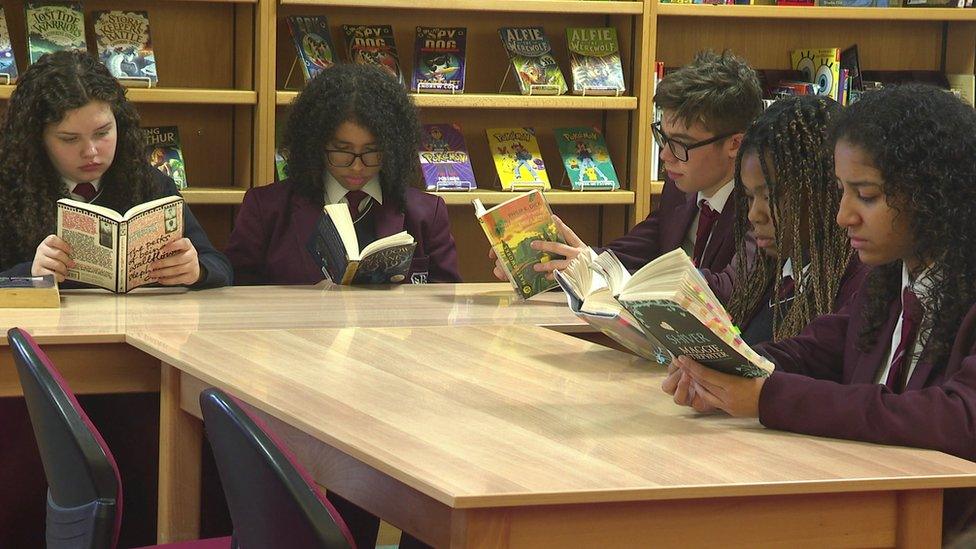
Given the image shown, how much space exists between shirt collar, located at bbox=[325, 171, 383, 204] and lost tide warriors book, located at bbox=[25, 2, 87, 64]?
3.19 ft

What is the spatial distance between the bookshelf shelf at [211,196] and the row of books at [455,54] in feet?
1.53

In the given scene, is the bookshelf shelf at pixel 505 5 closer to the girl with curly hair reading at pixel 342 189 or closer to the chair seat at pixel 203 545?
the girl with curly hair reading at pixel 342 189

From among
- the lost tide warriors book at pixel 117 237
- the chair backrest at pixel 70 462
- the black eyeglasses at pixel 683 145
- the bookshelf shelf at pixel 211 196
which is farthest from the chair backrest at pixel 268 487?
the bookshelf shelf at pixel 211 196

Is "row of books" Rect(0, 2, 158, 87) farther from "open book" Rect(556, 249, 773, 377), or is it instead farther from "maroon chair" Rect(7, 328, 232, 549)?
"open book" Rect(556, 249, 773, 377)

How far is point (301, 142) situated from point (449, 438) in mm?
2143

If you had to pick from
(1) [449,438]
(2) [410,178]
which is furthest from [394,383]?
(2) [410,178]

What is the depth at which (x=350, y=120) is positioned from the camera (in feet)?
12.3

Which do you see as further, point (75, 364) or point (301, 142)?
point (301, 142)

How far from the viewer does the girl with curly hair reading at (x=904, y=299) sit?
6.23 ft

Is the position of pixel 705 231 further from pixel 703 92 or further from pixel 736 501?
pixel 736 501

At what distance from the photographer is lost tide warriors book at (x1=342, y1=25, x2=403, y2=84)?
450cm

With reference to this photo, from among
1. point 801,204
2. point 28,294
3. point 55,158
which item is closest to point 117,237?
point 28,294

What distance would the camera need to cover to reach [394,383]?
7.30 feet

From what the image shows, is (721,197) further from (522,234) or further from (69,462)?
(69,462)
